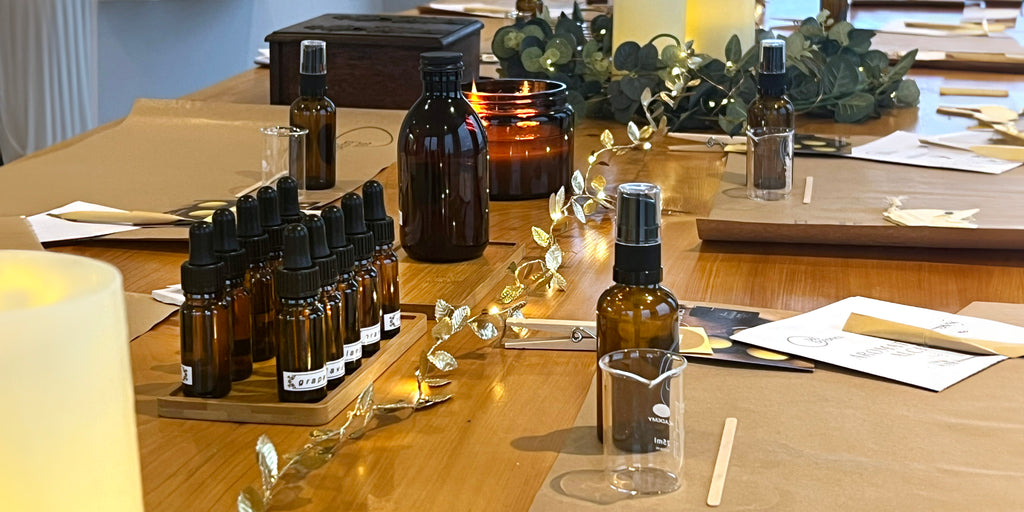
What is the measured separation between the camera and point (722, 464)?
2.36 feet

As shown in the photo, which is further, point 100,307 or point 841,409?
point 841,409

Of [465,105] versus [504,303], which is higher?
[465,105]

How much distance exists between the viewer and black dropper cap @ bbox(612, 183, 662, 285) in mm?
736

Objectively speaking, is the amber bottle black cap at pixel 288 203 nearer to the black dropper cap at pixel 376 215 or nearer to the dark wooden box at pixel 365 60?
the black dropper cap at pixel 376 215

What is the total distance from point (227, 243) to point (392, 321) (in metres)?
0.15

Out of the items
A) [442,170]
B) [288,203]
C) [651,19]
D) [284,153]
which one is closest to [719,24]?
[651,19]

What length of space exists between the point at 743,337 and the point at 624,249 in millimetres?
235

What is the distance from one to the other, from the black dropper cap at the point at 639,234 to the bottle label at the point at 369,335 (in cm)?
22

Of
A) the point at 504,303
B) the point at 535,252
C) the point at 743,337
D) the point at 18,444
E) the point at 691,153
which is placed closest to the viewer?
the point at 18,444

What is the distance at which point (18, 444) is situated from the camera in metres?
0.35

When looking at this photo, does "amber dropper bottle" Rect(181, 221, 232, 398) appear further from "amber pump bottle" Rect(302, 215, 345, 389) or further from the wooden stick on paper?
the wooden stick on paper

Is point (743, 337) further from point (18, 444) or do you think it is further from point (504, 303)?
point (18, 444)

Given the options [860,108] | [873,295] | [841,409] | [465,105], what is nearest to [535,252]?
[465,105]

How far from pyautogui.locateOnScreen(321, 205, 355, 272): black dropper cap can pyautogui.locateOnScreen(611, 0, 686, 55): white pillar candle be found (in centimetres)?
112
